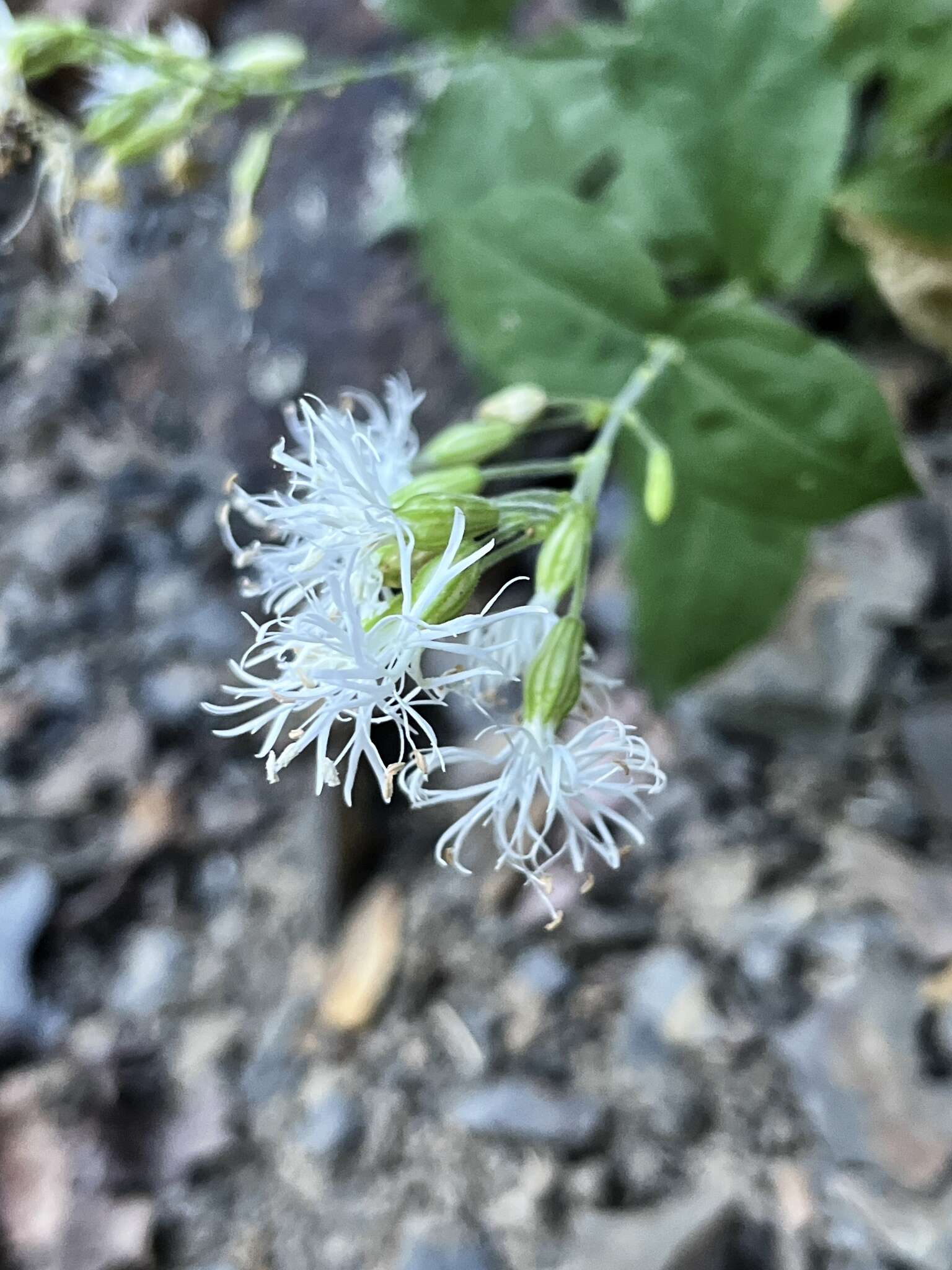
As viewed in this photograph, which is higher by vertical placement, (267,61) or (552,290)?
(267,61)

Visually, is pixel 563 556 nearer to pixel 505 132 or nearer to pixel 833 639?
pixel 833 639

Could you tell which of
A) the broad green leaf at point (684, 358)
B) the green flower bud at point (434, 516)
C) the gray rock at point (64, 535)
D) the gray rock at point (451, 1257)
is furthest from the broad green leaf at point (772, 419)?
the gray rock at point (64, 535)

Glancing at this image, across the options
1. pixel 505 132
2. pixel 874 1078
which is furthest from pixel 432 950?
pixel 505 132

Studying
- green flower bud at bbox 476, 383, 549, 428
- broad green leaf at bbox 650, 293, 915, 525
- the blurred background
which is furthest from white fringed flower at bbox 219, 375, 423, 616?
the blurred background

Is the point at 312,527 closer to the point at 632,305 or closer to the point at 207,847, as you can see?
the point at 632,305

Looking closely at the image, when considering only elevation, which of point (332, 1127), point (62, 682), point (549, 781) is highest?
point (549, 781)

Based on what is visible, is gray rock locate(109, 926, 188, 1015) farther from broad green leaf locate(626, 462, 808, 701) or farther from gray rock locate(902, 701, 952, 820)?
gray rock locate(902, 701, 952, 820)
